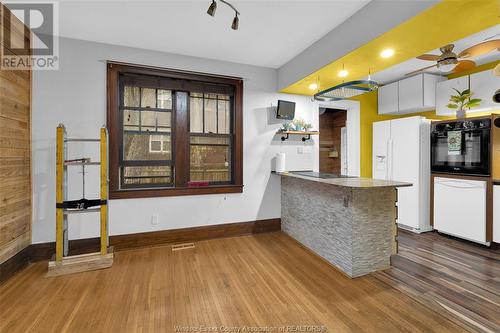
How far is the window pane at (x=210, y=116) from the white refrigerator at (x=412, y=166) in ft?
9.71

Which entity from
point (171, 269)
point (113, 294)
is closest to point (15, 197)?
point (113, 294)

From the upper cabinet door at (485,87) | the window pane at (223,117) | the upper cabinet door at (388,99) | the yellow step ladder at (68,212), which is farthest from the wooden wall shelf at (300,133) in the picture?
the yellow step ladder at (68,212)

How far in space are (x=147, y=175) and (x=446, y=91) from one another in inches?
187

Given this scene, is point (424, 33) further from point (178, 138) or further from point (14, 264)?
point (14, 264)

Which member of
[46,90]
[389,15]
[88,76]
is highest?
[389,15]

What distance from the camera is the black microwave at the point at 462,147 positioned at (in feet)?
10.4

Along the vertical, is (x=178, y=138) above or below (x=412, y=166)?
above

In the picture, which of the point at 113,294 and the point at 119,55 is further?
the point at 119,55

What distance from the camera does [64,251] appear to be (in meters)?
2.63

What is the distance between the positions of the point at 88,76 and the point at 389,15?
10.7ft

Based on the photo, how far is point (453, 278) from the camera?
2377 mm

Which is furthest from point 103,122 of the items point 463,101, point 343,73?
point 463,101

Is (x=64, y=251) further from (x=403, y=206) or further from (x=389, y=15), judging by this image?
(x=403, y=206)

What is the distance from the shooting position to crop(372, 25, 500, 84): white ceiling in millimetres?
2773
